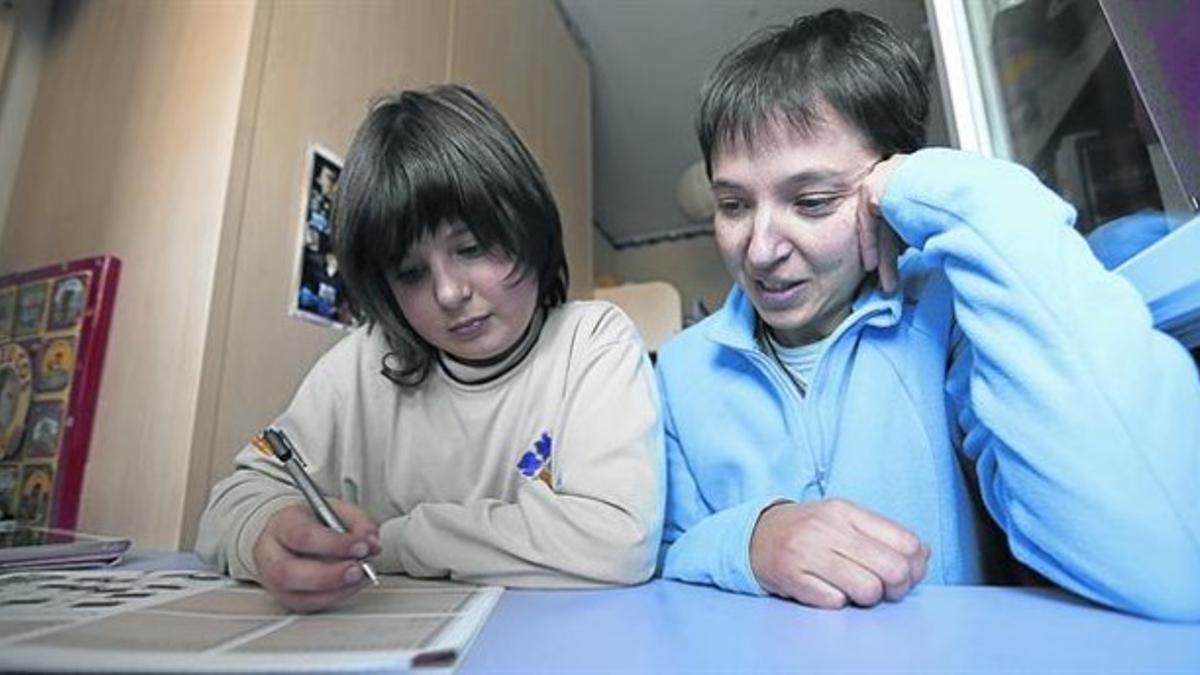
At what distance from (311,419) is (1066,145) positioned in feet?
3.15

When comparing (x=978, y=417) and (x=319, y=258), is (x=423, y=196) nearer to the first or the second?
(x=319, y=258)

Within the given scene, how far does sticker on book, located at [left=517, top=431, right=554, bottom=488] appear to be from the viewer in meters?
0.62

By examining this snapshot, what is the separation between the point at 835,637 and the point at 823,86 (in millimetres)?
485

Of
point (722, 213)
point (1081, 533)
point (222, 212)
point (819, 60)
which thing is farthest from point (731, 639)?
point (222, 212)

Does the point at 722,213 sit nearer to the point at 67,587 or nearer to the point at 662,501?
the point at 662,501

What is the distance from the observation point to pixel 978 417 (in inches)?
16.8

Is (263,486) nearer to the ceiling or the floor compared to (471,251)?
nearer to the floor

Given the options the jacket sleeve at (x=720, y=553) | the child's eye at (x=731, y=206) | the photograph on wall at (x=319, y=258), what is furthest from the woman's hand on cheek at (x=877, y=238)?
the photograph on wall at (x=319, y=258)

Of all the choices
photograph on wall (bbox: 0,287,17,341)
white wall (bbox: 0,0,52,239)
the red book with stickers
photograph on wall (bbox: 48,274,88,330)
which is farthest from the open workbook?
white wall (bbox: 0,0,52,239)

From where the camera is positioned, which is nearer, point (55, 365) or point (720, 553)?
point (720, 553)

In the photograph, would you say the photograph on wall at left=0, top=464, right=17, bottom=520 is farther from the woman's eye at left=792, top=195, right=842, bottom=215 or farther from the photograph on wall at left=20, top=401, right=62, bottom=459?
the woman's eye at left=792, top=195, right=842, bottom=215

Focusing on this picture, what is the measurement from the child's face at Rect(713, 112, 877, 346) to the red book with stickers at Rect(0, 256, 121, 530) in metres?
0.76

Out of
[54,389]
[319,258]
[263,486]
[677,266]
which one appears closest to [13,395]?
[54,389]

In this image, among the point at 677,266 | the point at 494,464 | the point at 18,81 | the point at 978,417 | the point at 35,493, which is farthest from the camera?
the point at 677,266
